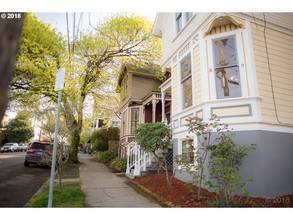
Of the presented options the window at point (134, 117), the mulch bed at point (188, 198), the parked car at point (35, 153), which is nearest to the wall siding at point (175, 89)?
the mulch bed at point (188, 198)

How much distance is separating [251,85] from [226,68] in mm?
904

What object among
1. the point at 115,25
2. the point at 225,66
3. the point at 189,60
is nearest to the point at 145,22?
the point at 115,25

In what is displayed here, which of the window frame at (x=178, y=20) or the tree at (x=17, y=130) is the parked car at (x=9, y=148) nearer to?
the tree at (x=17, y=130)

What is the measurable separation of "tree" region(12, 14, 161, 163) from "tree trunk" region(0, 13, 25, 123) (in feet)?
28.1

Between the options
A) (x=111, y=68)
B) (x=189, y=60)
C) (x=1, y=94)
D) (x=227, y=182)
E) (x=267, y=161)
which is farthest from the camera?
(x=111, y=68)

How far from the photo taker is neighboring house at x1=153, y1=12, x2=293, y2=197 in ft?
18.6

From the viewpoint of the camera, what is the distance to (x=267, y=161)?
5586 mm

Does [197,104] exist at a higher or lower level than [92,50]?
lower

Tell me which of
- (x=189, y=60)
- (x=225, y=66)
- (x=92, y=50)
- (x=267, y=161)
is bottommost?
(x=267, y=161)

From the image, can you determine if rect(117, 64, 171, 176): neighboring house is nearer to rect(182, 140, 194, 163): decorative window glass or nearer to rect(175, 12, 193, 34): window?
rect(175, 12, 193, 34): window

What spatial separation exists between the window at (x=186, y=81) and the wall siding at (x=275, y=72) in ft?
7.27

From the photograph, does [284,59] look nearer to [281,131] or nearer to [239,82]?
[239,82]

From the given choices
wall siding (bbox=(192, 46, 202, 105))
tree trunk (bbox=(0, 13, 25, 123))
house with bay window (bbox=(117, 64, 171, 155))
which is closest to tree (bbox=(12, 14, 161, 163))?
house with bay window (bbox=(117, 64, 171, 155))

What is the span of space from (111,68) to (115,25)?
3648 millimetres
